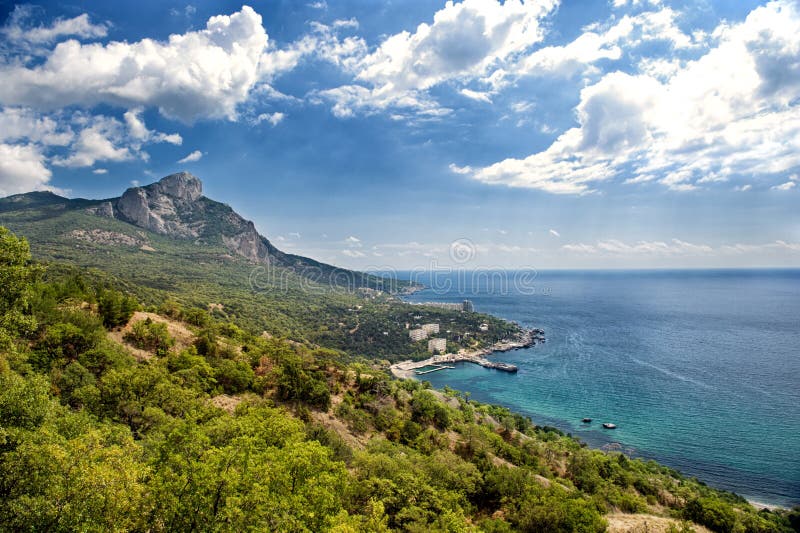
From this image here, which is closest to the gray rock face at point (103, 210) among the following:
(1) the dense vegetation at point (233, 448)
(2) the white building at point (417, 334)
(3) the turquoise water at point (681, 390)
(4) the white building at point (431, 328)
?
(2) the white building at point (417, 334)

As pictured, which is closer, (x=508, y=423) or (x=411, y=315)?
(x=508, y=423)

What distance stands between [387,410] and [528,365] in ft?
259

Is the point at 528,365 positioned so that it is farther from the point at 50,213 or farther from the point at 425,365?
the point at 50,213

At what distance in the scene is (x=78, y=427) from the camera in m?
14.7

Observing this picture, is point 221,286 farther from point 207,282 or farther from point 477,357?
point 477,357

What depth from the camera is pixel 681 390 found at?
77.1m

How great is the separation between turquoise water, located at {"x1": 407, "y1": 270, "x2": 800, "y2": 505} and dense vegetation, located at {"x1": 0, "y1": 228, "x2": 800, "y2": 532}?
12.7 m

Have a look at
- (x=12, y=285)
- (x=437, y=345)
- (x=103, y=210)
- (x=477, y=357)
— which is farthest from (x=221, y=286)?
(x=12, y=285)

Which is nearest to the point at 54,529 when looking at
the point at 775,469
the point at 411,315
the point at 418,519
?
the point at 418,519

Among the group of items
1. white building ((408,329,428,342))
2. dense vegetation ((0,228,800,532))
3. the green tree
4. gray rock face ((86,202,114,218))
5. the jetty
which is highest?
gray rock face ((86,202,114,218))

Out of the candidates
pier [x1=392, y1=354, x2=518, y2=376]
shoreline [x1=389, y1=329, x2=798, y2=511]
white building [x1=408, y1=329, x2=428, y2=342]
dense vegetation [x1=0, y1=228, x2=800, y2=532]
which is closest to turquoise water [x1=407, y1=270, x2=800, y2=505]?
pier [x1=392, y1=354, x2=518, y2=376]

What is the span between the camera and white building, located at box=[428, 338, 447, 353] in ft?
414

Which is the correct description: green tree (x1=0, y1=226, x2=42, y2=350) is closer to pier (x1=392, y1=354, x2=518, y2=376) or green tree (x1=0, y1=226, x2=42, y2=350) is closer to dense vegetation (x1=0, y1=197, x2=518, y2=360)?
dense vegetation (x1=0, y1=197, x2=518, y2=360)

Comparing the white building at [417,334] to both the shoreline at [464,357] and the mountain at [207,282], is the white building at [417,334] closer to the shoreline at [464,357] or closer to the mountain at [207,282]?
the mountain at [207,282]
